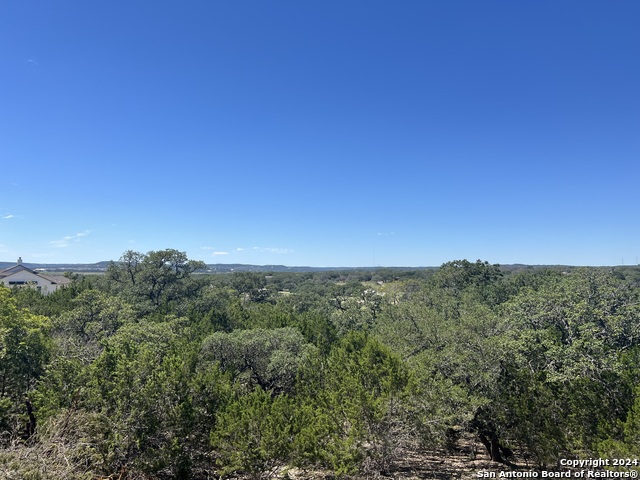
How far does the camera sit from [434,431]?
51.8ft

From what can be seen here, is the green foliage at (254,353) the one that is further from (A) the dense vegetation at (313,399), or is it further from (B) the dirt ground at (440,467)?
(B) the dirt ground at (440,467)

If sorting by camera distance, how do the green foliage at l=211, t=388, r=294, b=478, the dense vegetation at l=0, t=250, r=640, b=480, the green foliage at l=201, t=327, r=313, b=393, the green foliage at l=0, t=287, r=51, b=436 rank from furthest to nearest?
the green foliage at l=201, t=327, r=313, b=393 < the green foliage at l=0, t=287, r=51, b=436 < the green foliage at l=211, t=388, r=294, b=478 < the dense vegetation at l=0, t=250, r=640, b=480

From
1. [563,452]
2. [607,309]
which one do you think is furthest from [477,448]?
[607,309]

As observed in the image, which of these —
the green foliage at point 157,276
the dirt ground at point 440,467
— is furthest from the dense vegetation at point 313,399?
the green foliage at point 157,276

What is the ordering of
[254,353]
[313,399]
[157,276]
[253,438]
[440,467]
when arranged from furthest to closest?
1. [157,276]
2. [254,353]
3. [440,467]
4. [313,399]
5. [253,438]

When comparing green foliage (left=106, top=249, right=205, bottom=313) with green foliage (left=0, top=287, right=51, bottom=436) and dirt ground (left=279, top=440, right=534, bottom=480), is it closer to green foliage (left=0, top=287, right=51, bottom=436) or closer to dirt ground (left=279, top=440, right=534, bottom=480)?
green foliage (left=0, top=287, right=51, bottom=436)

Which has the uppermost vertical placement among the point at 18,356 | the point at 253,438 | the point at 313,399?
the point at 18,356

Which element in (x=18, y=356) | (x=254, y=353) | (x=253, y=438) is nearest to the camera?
(x=253, y=438)

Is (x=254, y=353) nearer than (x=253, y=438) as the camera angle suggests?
No

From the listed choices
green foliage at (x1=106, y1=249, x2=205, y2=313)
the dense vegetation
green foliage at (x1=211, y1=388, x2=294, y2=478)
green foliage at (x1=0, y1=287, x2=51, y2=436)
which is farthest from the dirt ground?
green foliage at (x1=106, y1=249, x2=205, y2=313)

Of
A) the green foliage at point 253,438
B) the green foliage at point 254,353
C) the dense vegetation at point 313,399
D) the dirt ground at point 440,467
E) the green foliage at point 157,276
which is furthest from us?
the green foliage at point 157,276

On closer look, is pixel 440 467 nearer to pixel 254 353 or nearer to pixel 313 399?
pixel 313 399

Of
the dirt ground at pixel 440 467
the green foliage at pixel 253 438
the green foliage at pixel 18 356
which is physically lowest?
the dirt ground at pixel 440 467

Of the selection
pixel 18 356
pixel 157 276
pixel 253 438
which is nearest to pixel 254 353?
pixel 253 438
